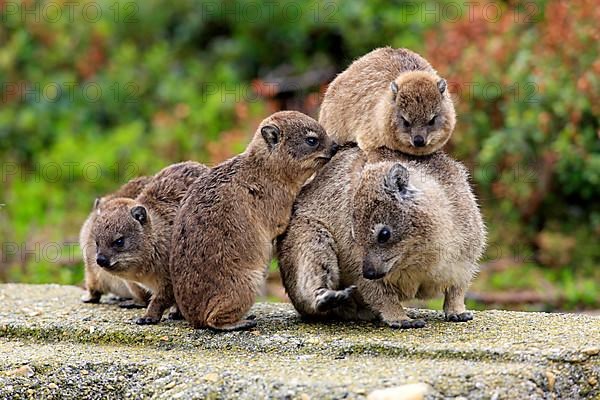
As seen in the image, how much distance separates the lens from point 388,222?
6.70 metres

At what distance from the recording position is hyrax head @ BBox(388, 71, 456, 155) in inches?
300

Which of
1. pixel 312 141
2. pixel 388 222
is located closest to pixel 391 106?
pixel 312 141

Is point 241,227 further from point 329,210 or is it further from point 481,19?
point 481,19

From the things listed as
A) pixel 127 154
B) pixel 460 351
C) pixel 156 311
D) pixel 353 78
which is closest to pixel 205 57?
pixel 127 154

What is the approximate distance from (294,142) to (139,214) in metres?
1.29

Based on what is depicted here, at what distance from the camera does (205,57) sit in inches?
625

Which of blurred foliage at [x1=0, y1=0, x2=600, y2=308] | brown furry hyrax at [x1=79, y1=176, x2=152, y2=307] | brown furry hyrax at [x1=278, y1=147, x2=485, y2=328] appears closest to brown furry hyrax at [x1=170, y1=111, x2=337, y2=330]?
brown furry hyrax at [x1=278, y1=147, x2=485, y2=328]

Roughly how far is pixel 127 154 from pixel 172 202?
252 inches

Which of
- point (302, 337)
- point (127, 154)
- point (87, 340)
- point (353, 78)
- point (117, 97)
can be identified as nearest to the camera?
point (302, 337)

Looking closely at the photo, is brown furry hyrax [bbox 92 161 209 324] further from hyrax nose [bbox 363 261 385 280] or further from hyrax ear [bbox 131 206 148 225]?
hyrax nose [bbox 363 261 385 280]

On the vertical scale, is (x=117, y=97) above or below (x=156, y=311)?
above

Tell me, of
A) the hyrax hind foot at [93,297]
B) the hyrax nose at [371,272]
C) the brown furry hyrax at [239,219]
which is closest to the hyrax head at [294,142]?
the brown furry hyrax at [239,219]

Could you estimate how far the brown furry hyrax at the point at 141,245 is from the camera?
7465 millimetres

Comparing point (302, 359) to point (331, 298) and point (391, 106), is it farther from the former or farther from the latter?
point (391, 106)
